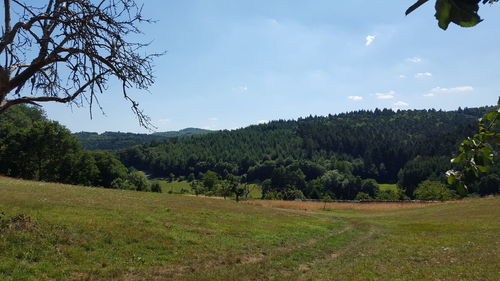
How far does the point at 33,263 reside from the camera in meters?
9.90

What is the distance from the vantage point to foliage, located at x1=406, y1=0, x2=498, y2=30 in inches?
42.5

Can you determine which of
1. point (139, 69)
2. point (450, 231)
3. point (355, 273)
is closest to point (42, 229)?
point (139, 69)

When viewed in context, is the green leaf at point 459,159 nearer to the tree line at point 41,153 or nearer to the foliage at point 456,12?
the foliage at point 456,12

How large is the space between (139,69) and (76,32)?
5.75 feet

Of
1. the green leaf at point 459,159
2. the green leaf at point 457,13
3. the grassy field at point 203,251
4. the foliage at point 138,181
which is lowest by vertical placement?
the foliage at point 138,181

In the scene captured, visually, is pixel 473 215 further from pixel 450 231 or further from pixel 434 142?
pixel 434 142

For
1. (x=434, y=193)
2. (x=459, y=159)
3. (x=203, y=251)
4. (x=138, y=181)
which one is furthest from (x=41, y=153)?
(x=434, y=193)

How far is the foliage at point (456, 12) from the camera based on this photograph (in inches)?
42.5

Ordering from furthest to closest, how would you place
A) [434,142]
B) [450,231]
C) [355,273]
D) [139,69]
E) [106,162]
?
[434,142] < [106,162] < [450,231] < [355,273] < [139,69]

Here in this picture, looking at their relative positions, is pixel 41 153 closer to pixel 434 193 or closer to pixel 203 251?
pixel 203 251

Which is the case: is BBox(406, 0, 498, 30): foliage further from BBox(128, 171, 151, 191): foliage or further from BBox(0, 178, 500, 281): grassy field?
BBox(128, 171, 151, 191): foliage

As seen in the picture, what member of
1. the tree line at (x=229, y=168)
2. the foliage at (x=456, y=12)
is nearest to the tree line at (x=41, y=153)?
the tree line at (x=229, y=168)

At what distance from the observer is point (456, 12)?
1109mm

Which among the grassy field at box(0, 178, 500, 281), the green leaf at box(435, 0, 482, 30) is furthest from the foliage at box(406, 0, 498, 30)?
the grassy field at box(0, 178, 500, 281)
